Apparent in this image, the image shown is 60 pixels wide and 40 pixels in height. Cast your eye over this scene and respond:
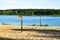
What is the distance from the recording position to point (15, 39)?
18.0 m

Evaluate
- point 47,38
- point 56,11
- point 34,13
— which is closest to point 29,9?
point 34,13

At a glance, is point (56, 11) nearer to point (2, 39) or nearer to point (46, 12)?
point (46, 12)

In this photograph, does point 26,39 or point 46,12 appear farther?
point 46,12

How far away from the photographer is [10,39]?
18125mm

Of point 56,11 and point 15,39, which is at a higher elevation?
point 15,39

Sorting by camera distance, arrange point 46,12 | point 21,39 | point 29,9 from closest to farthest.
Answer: point 21,39, point 29,9, point 46,12

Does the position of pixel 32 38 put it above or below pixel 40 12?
above

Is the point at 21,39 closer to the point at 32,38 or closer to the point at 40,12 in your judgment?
the point at 32,38

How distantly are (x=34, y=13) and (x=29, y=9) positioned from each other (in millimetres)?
2885

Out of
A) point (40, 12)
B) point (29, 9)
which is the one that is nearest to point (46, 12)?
point (40, 12)

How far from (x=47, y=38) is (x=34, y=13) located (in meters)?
25.5

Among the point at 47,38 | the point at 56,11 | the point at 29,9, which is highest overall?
the point at 47,38

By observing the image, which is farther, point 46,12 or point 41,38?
point 46,12

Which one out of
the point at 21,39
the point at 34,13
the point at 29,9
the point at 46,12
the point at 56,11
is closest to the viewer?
the point at 21,39
